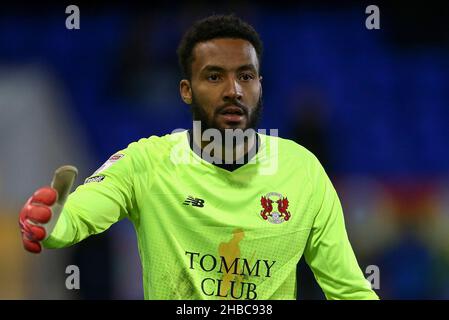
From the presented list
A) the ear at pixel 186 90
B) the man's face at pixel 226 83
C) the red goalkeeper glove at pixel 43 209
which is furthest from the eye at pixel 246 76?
the red goalkeeper glove at pixel 43 209

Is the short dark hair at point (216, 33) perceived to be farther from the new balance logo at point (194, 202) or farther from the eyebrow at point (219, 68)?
the new balance logo at point (194, 202)

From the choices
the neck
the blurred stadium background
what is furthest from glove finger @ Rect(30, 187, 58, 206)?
the blurred stadium background

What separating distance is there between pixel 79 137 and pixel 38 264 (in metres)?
0.86

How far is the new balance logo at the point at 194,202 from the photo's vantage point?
243 cm

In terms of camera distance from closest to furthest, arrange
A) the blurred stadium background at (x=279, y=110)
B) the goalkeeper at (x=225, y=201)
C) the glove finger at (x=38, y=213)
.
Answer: the glove finger at (x=38, y=213)
the goalkeeper at (x=225, y=201)
the blurred stadium background at (x=279, y=110)

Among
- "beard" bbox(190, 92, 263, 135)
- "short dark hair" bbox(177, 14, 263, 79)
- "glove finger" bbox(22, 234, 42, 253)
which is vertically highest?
"short dark hair" bbox(177, 14, 263, 79)

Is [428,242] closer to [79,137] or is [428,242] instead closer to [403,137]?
[403,137]

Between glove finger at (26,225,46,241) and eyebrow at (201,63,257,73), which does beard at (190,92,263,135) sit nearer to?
eyebrow at (201,63,257,73)

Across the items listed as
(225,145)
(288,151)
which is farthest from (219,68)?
(288,151)

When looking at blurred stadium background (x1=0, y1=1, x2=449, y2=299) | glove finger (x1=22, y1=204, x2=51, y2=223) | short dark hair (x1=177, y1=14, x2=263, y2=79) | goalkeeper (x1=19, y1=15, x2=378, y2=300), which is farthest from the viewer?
blurred stadium background (x1=0, y1=1, x2=449, y2=299)

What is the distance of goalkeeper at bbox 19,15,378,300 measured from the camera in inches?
94.3

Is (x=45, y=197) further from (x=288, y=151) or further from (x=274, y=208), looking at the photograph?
(x=288, y=151)

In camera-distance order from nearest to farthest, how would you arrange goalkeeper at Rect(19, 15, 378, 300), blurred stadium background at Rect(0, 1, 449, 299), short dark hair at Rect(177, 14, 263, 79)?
goalkeeper at Rect(19, 15, 378, 300) < short dark hair at Rect(177, 14, 263, 79) < blurred stadium background at Rect(0, 1, 449, 299)

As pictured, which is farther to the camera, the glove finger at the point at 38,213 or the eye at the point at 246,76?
the eye at the point at 246,76
